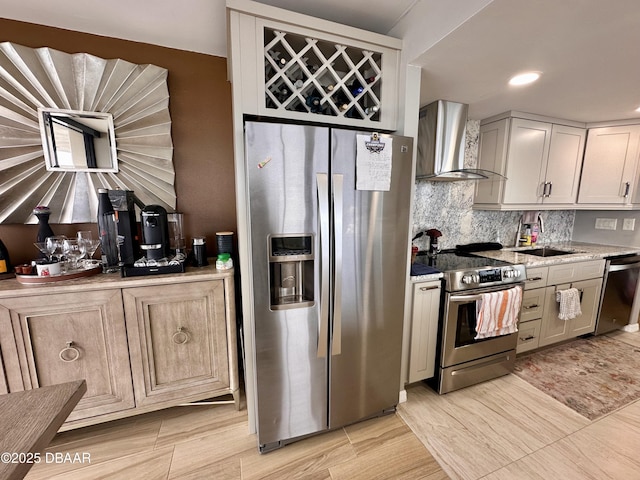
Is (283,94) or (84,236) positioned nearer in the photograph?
(283,94)

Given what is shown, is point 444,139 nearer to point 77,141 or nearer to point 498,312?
point 498,312

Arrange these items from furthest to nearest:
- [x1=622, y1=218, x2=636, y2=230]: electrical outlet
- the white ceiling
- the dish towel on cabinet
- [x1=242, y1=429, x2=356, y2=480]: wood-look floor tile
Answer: [x1=622, y1=218, x2=636, y2=230]: electrical outlet
the dish towel on cabinet
[x1=242, y1=429, x2=356, y2=480]: wood-look floor tile
the white ceiling

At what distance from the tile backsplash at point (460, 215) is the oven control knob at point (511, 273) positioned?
0.73 meters

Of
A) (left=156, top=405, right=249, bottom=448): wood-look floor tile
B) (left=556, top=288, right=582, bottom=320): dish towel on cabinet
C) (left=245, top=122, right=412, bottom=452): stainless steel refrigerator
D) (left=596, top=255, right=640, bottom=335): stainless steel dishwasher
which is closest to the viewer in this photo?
(left=245, top=122, right=412, bottom=452): stainless steel refrigerator

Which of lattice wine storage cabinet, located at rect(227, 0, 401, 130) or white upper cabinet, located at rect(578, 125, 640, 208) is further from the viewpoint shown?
white upper cabinet, located at rect(578, 125, 640, 208)

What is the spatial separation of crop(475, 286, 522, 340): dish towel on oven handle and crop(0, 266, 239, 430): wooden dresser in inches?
67.5

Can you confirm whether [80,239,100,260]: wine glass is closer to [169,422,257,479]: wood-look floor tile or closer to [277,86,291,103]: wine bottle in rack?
[169,422,257,479]: wood-look floor tile

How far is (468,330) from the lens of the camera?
6.34ft

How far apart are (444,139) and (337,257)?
4.68 feet

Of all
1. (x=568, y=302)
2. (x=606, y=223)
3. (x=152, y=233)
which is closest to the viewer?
(x=152, y=233)

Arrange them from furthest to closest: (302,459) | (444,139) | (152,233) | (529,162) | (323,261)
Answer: (529,162)
(444,139)
(152,233)
(302,459)
(323,261)

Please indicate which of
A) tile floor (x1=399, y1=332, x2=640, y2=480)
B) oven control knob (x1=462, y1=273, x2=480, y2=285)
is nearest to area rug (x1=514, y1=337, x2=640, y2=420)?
tile floor (x1=399, y1=332, x2=640, y2=480)

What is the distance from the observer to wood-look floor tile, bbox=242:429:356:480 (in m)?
Result: 1.40

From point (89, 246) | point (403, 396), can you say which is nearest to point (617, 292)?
point (403, 396)
